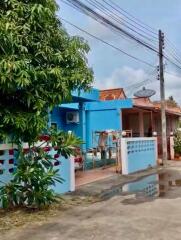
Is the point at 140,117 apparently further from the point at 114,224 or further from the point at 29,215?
the point at 114,224

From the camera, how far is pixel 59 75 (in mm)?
7480

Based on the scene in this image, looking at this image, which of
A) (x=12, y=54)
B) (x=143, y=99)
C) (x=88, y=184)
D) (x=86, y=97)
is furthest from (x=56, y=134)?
(x=143, y=99)

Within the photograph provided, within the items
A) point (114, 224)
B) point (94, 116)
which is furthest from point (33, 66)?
point (94, 116)

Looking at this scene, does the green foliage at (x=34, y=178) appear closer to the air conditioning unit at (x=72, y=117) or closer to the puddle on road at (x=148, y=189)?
the puddle on road at (x=148, y=189)

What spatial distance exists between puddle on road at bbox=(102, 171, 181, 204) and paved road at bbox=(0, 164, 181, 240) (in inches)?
25.6

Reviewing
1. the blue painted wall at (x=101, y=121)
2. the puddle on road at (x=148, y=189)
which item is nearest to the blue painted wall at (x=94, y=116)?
the blue painted wall at (x=101, y=121)

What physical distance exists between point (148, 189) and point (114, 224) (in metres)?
4.53

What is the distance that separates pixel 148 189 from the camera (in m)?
11.2

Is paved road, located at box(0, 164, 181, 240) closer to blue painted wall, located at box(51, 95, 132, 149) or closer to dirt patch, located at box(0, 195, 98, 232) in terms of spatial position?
dirt patch, located at box(0, 195, 98, 232)

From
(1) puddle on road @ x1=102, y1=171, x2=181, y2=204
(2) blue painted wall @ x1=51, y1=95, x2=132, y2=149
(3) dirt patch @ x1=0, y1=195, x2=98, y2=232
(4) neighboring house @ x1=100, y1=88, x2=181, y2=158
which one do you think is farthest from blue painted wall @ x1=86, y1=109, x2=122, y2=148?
(3) dirt patch @ x1=0, y1=195, x2=98, y2=232

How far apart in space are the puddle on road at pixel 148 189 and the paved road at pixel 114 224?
65 cm

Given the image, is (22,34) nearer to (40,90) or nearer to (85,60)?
(40,90)

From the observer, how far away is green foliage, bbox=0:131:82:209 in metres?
7.75

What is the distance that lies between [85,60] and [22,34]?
162 cm
